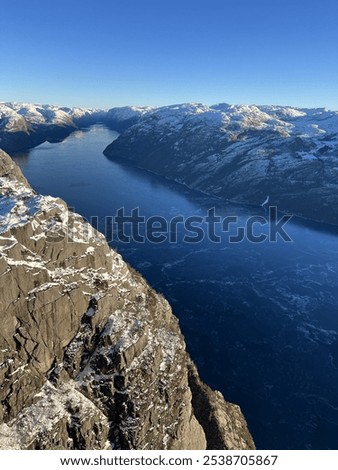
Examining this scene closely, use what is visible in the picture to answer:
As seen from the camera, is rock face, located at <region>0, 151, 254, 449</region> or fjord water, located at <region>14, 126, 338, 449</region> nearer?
rock face, located at <region>0, 151, 254, 449</region>

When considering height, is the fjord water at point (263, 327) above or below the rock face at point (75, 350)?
below

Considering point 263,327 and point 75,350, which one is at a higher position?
point 75,350

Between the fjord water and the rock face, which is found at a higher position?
the rock face

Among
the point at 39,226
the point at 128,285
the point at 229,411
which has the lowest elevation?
the point at 229,411

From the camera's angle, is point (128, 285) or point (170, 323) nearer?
point (128, 285)

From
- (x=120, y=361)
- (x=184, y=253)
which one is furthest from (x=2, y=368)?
(x=184, y=253)

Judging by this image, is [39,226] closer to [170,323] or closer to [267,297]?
[170,323]

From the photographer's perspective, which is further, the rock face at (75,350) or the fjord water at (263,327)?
the fjord water at (263,327)

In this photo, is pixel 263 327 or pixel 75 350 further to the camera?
pixel 263 327
